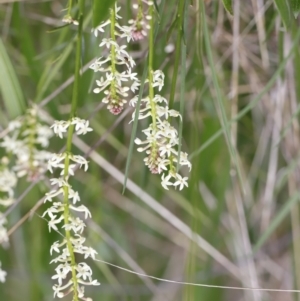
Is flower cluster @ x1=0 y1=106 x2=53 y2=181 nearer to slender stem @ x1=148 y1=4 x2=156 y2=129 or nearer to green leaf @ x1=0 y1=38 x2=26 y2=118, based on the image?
green leaf @ x1=0 y1=38 x2=26 y2=118

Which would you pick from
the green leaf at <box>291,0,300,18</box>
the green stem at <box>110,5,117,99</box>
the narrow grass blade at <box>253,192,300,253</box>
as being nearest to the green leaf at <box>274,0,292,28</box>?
the green leaf at <box>291,0,300,18</box>

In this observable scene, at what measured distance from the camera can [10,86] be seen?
46 centimetres

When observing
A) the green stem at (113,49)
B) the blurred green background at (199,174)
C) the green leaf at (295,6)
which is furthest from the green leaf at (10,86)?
the green leaf at (295,6)

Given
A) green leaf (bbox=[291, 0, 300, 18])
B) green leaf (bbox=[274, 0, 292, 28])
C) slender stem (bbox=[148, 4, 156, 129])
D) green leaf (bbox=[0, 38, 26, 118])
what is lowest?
slender stem (bbox=[148, 4, 156, 129])

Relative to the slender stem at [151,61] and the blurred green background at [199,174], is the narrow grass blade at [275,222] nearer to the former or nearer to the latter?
the blurred green background at [199,174]

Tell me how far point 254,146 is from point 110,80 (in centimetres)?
52

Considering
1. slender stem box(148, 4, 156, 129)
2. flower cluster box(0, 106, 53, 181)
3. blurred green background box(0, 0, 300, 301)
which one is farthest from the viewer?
blurred green background box(0, 0, 300, 301)

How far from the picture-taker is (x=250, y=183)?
0.75 meters

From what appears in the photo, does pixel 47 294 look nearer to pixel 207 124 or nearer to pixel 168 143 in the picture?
pixel 207 124

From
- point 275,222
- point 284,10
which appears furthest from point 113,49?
point 275,222

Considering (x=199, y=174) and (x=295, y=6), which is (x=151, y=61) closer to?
(x=295, y=6)

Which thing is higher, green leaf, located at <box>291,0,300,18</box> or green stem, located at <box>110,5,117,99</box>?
green leaf, located at <box>291,0,300,18</box>

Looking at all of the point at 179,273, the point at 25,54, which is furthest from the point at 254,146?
the point at 25,54

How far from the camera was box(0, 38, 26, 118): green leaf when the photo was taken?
440 mm
